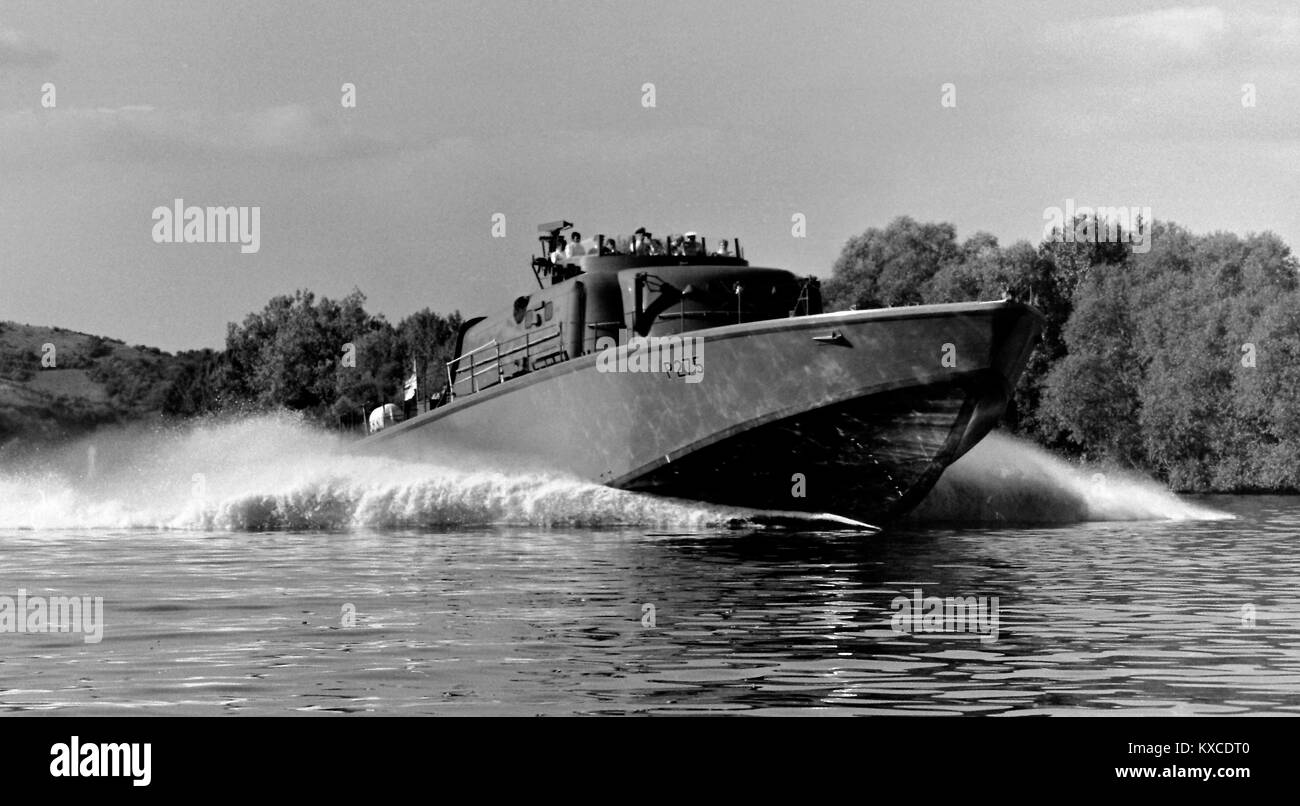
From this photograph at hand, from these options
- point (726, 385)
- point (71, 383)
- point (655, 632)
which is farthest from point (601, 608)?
point (71, 383)

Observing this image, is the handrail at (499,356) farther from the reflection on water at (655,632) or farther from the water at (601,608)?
the reflection on water at (655,632)

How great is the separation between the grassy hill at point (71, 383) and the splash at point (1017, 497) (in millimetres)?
87892

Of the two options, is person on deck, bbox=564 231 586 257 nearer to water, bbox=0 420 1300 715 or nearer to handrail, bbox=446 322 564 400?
handrail, bbox=446 322 564 400

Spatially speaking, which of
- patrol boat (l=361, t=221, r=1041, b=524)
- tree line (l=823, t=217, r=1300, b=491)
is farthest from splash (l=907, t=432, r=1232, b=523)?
tree line (l=823, t=217, r=1300, b=491)

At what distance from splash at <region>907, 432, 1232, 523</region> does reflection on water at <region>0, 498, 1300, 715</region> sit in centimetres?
904

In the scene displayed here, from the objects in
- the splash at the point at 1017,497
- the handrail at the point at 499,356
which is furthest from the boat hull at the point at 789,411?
the splash at the point at 1017,497

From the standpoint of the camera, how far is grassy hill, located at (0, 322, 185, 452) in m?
119

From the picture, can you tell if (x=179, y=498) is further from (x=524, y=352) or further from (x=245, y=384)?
(x=245, y=384)

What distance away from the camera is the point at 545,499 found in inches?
1000

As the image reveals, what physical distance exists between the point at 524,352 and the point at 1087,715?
1913cm

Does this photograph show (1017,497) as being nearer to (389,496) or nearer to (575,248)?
(575,248)
